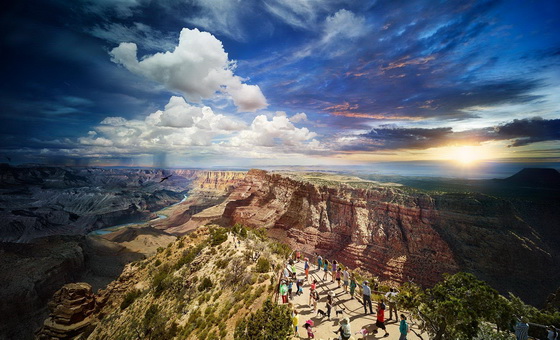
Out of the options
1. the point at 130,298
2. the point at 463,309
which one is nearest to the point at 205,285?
the point at 130,298

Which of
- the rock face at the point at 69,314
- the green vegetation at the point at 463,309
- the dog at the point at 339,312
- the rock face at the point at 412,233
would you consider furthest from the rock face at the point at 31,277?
the green vegetation at the point at 463,309

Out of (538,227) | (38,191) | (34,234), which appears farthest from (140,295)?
(38,191)

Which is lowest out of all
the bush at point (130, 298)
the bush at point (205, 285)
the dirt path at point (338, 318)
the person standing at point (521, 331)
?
the bush at point (130, 298)

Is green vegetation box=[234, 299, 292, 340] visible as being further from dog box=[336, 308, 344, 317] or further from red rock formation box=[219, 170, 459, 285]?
red rock formation box=[219, 170, 459, 285]

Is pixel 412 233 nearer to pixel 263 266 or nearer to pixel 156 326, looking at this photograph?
pixel 263 266

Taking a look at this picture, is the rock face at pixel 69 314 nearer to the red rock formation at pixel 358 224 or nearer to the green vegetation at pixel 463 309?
the red rock formation at pixel 358 224

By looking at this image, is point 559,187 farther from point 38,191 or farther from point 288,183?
point 38,191

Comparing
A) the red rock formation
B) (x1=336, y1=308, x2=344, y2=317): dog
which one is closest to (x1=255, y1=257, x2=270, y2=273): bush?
(x1=336, y1=308, x2=344, y2=317): dog

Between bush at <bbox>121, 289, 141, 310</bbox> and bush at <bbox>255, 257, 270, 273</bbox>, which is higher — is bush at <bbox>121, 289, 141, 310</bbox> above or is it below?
below
